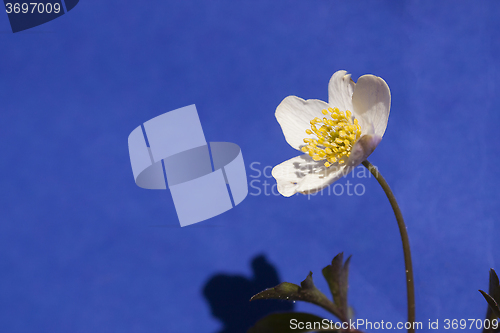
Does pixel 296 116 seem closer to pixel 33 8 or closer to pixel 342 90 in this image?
pixel 342 90

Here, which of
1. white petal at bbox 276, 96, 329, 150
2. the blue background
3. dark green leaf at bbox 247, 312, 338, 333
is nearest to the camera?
dark green leaf at bbox 247, 312, 338, 333

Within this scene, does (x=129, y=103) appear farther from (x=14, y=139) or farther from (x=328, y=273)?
(x=328, y=273)

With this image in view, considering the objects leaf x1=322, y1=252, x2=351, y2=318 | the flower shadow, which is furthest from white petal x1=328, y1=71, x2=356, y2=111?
the flower shadow

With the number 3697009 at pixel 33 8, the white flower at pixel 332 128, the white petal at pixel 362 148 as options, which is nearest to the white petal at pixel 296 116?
the white flower at pixel 332 128

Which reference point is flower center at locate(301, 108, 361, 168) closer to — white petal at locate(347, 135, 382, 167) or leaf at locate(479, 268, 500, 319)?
white petal at locate(347, 135, 382, 167)

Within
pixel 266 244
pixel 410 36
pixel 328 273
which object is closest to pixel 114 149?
pixel 266 244

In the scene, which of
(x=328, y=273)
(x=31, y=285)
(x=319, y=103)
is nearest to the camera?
(x=328, y=273)
